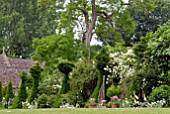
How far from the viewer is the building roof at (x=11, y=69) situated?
55.9ft

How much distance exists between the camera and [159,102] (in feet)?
31.0

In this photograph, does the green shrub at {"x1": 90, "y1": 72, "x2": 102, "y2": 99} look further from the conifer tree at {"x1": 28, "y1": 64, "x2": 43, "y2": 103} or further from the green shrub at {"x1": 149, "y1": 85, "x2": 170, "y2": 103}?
the conifer tree at {"x1": 28, "y1": 64, "x2": 43, "y2": 103}

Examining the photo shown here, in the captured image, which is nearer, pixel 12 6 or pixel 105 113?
pixel 105 113

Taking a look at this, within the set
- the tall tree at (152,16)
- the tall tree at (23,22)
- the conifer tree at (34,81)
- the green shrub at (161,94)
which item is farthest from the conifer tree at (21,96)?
the tall tree at (152,16)

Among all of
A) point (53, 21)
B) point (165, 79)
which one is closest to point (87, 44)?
point (53, 21)

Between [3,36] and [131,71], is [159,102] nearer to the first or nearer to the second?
[131,71]

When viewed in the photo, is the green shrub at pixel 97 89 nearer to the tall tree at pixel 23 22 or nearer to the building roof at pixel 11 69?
the building roof at pixel 11 69

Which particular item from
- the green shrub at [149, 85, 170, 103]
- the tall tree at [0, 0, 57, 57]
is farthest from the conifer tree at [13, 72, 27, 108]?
the tall tree at [0, 0, 57, 57]

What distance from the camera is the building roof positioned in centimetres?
1703

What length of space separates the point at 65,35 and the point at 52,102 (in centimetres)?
900

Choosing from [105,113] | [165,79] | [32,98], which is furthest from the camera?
[32,98]

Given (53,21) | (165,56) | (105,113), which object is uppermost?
(53,21)

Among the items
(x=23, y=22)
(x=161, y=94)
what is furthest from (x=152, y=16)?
(x=161, y=94)

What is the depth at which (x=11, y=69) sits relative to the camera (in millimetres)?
18328
